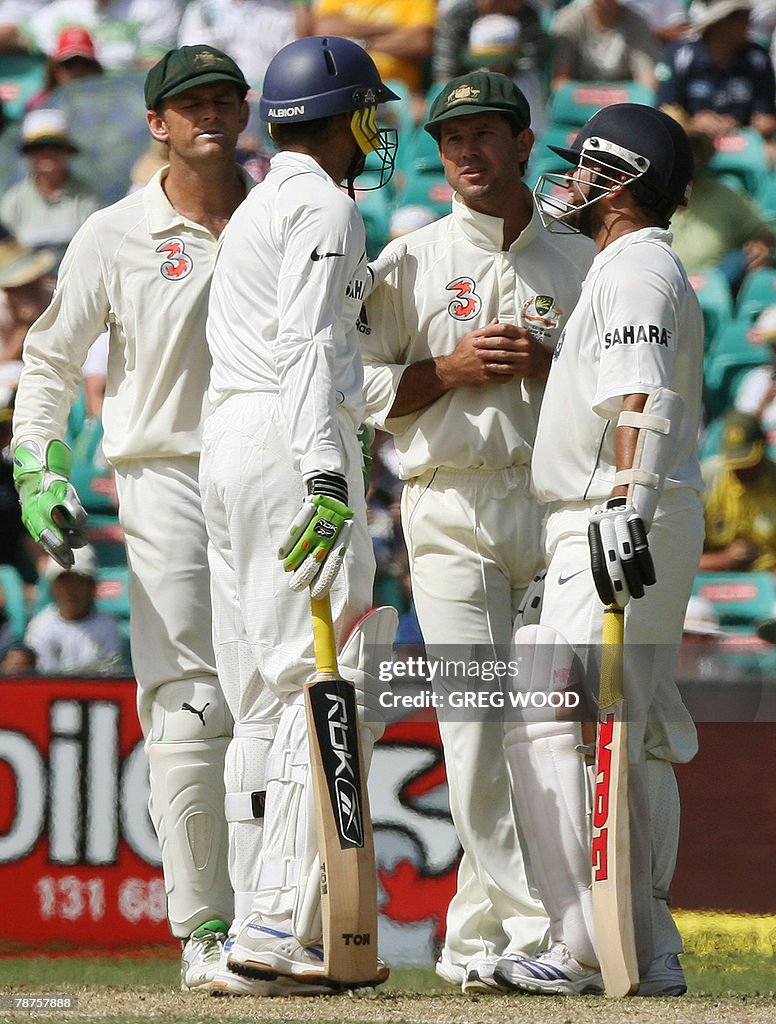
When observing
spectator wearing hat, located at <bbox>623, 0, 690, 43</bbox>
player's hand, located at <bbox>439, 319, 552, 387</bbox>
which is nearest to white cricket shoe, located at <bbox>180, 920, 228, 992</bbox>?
player's hand, located at <bbox>439, 319, 552, 387</bbox>

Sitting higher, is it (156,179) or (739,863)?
(156,179)

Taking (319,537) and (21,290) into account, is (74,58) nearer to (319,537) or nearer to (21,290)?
(21,290)

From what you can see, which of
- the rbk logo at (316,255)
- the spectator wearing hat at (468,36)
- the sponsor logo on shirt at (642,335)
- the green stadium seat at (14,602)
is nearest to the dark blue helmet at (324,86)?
the rbk logo at (316,255)

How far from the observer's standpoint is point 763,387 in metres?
7.38

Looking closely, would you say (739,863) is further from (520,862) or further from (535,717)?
(535,717)

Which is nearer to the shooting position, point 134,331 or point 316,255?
point 316,255

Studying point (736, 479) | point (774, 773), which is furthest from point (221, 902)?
point (736, 479)

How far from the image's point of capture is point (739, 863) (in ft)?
16.8

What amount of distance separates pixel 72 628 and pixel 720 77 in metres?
4.02

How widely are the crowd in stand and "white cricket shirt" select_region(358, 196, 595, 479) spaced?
306 centimetres

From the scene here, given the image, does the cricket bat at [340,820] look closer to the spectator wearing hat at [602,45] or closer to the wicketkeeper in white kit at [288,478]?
the wicketkeeper in white kit at [288,478]

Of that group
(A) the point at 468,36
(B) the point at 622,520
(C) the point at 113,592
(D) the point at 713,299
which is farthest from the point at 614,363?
(A) the point at 468,36

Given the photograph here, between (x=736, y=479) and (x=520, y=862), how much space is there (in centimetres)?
343

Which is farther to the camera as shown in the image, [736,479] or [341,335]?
[736,479]
